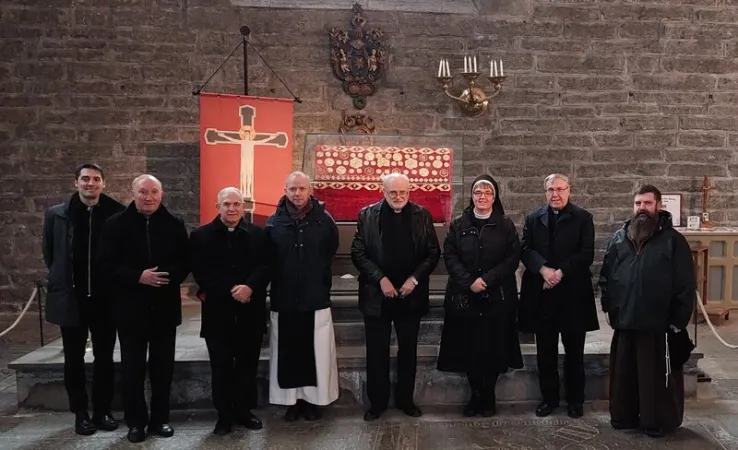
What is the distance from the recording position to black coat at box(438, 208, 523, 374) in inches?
123

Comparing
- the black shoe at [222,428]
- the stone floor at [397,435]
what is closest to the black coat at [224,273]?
the black shoe at [222,428]

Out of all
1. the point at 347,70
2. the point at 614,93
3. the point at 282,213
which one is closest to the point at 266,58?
the point at 347,70

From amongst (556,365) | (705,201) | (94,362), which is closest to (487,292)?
(556,365)

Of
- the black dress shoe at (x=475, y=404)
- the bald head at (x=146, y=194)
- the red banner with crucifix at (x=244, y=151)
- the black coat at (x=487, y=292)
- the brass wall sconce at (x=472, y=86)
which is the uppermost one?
the brass wall sconce at (x=472, y=86)

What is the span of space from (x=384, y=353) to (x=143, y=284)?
1296 millimetres

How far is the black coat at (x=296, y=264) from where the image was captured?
122 inches

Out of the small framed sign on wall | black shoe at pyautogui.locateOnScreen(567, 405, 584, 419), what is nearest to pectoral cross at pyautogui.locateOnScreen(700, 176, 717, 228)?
the small framed sign on wall

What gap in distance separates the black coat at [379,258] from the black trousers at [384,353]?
0.07 metres

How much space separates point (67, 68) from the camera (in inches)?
211

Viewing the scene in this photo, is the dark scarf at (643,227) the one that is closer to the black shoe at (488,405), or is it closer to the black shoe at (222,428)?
the black shoe at (488,405)

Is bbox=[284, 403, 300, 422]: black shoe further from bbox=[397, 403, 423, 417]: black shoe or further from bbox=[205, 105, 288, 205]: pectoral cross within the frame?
bbox=[205, 105, 288, 205]: pectoral cross

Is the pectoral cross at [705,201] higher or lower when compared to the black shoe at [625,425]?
higher

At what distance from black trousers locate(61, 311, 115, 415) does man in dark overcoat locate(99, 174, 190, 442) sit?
19cm

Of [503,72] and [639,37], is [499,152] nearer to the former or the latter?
[503,72]
